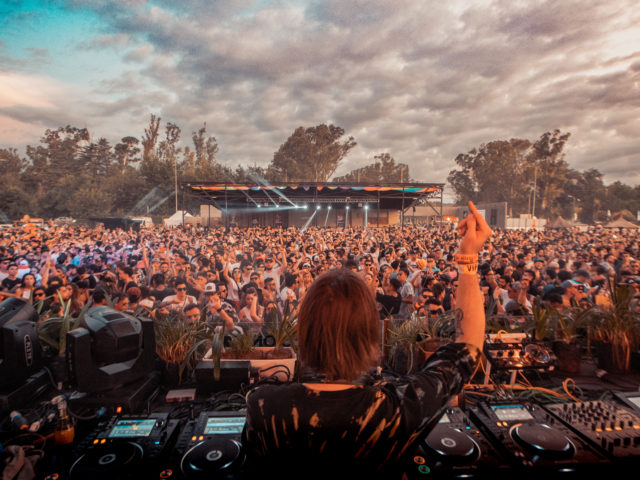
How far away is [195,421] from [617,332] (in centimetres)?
246

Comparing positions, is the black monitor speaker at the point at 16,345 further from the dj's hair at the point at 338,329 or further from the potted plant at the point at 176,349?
the dj's hair at the point at 338,329

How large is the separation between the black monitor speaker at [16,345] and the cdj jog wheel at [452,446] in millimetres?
1786

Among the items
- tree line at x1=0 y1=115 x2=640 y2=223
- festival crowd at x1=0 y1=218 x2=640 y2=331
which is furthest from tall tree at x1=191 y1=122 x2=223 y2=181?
festival crowd at x1=0 y1=218 x2=640 y2=331

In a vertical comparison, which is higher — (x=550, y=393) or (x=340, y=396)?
(x=340, y=396)

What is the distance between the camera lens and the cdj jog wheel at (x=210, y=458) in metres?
1.00

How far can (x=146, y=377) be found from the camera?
64.2 inches

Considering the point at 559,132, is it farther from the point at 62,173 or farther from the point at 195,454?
the point at 62,173

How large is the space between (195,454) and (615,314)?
256 cm

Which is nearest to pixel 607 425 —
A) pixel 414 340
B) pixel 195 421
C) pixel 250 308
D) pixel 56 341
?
pixel 414 340

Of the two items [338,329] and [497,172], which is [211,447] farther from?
[497,172]

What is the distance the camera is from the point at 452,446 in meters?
1.13

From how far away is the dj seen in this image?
0.70m

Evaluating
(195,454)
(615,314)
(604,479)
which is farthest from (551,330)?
(195,454)

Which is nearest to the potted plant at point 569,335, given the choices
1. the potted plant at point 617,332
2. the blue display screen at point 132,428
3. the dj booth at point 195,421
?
the potted plant at point 617,332
